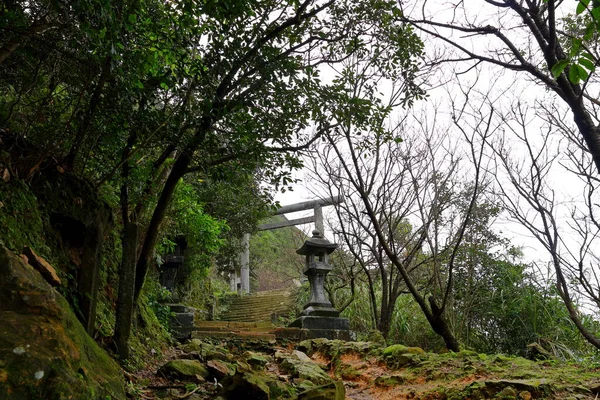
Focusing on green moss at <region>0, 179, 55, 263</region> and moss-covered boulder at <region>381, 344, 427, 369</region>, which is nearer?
green moss at <region>0, 179, 55, 263</region>

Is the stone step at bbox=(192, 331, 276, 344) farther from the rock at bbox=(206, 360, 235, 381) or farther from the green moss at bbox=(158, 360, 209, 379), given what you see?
the green moss at bbox=(158, 360, 209, 379)

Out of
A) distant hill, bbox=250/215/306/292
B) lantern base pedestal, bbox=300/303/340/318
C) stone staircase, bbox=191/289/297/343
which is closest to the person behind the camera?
lantern base pedestal, bbox=300/303/340/318

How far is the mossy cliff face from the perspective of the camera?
1529mm

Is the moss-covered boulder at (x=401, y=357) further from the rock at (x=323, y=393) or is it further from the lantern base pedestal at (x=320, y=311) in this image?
the lantern base pedestal at (x=320, y=311)

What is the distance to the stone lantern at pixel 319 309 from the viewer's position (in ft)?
25.6

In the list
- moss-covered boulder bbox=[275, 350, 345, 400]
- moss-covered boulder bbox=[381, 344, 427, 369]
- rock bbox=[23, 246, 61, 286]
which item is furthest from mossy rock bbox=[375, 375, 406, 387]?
rock bbox=[23, 246, 61, 286]

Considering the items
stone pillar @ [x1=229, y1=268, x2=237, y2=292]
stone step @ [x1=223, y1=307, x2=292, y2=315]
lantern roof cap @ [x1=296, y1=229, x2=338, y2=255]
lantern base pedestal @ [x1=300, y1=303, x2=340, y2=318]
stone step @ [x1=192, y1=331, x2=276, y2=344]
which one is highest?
lantern roof cap @ [x1=296, y1=229, x2=338, y2=255]

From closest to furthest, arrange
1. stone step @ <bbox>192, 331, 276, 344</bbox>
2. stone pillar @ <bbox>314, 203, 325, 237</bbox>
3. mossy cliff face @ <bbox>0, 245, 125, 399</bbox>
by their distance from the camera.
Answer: mossy cliff face @ <bbox>0, 245, 125, 399</bbox>
stone step @ <bbox>192, 331, 276, 344</bbox>
stone pillar @ <bbox>314, 203, 325, 237</bbox>

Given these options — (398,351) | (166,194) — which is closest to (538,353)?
(398,351)

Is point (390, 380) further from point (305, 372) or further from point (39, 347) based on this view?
point (39, 347)

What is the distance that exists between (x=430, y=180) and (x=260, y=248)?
490 inches

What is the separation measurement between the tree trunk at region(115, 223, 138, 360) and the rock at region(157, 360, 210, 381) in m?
0.36

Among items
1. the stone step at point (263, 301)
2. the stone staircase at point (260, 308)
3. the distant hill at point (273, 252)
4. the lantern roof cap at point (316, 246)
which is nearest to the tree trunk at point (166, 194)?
the lantern roof cap at point (316, 246)

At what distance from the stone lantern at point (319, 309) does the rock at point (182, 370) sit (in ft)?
13.2
